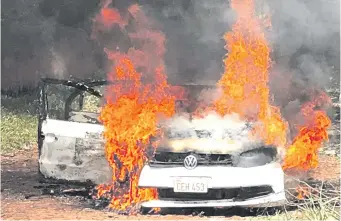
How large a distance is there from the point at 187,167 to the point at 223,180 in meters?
0.39

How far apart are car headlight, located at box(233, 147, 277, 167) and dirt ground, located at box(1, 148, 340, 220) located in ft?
1.81

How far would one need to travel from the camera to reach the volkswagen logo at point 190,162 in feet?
19.9

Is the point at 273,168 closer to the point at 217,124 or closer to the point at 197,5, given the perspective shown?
the point at 217,124

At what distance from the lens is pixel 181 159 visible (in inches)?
241

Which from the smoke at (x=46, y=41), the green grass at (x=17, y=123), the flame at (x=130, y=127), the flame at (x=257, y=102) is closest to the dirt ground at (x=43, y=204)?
the flame at (x=130, y=127)

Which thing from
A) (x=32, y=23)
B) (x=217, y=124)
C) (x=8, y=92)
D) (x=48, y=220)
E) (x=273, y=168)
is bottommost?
(x=48, y=220)

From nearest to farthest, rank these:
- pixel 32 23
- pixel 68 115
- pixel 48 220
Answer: pixel 48 220 → pixel 68 115 → pixel 32 23

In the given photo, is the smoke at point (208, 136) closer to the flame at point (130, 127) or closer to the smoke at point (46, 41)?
the flame at point (130, 127)

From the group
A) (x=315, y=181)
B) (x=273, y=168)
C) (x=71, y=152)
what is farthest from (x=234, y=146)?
(x=315, y=181)

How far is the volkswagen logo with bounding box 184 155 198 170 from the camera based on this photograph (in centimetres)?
606

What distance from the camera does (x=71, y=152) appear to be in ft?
21.5

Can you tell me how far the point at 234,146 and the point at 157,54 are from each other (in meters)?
8.19

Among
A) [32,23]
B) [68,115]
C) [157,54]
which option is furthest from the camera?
[32,23]

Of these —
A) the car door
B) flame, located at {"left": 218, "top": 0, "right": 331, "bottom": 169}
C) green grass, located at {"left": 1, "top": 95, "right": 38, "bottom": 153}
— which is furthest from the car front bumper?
green grass, located at {"left": 1, "top": 95, "right": 38, "bottom": 153}
